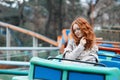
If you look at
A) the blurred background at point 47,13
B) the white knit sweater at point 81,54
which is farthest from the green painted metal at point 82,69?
the blurred background at point 47,13

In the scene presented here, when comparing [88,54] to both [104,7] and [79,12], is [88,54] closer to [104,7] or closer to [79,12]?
[104,7]

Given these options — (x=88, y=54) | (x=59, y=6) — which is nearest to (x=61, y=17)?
(x=59, y=6)

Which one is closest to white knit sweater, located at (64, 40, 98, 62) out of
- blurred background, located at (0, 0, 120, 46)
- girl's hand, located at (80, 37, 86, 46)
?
girl's hand, located at (80, 37, 86, 46)

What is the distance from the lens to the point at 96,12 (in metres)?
23.9

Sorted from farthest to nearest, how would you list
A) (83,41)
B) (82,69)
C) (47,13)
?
A: (47,13), (83,41), (82,69)

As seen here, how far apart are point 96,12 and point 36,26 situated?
4.74 m

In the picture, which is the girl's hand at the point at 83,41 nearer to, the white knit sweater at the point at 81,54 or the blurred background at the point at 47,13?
the white knit sweater at the point at 81,54

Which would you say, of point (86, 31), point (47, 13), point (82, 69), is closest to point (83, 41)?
point (86, 31)

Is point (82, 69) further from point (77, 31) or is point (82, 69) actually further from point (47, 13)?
point (47, 13)

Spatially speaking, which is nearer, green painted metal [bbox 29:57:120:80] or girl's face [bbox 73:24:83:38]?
green painted metal [bbox 29:57:120:80]

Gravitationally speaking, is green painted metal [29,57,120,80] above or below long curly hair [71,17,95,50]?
below

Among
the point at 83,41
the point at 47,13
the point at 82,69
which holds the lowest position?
the point at 82,69

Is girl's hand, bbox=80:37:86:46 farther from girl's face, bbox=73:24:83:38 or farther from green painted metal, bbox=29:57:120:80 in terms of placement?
green painted metal, bbox=29:57:120:80

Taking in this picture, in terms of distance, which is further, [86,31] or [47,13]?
[47,13]
